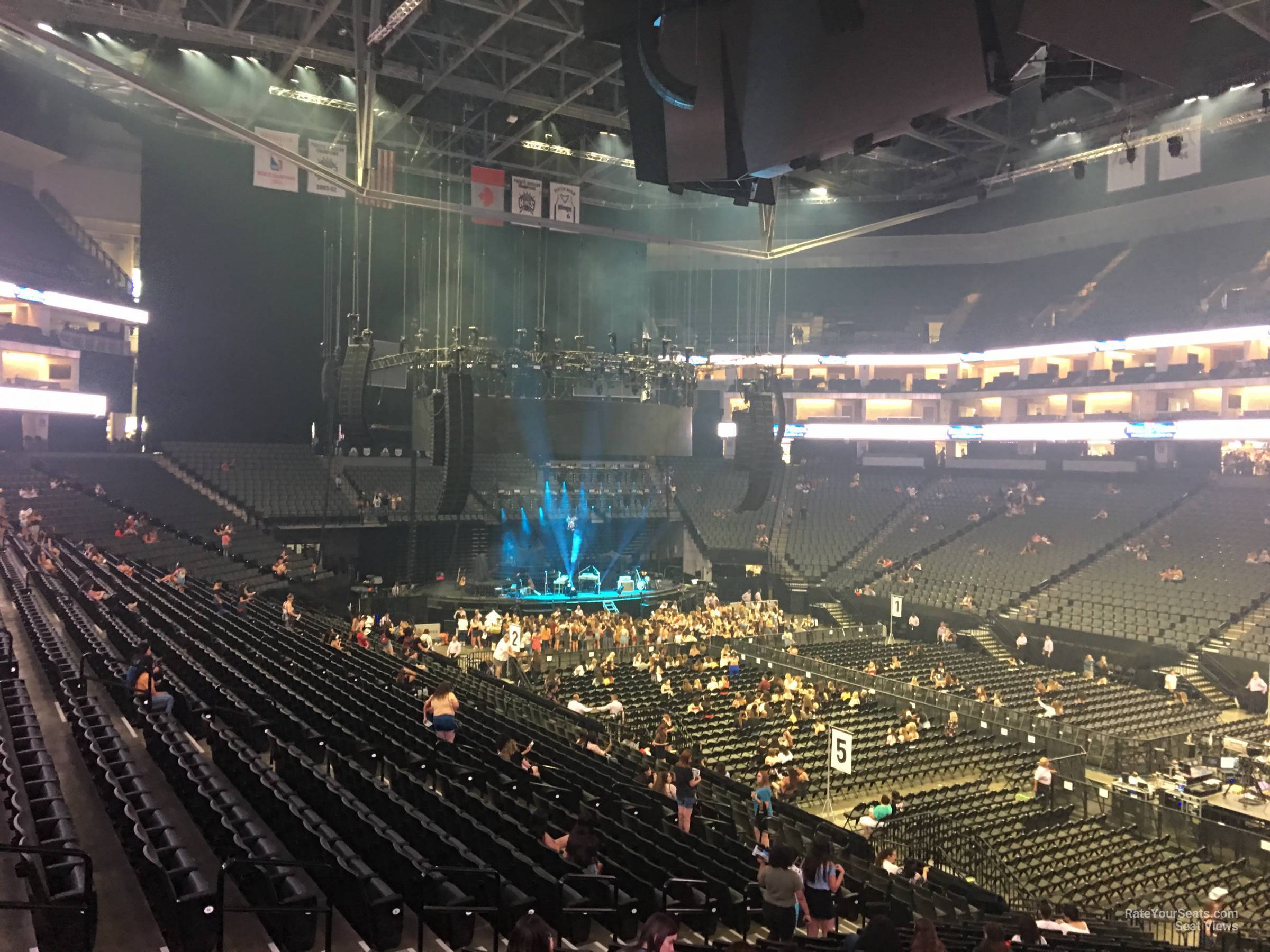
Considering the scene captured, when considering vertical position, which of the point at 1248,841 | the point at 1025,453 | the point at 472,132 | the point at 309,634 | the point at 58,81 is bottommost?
the point at 1248,841

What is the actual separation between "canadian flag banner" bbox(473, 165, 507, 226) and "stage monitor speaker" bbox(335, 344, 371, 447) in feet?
32.6

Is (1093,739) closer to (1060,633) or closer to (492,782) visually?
(1060,633)

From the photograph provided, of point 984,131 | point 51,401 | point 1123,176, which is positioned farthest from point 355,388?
point 1123,176

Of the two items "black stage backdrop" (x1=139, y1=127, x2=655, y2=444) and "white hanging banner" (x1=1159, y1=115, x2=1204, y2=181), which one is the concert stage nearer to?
"black stage backdrop" (x1=139, y1=127, x2=655, y2=444)

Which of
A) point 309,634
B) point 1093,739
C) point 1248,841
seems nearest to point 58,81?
point 309,634

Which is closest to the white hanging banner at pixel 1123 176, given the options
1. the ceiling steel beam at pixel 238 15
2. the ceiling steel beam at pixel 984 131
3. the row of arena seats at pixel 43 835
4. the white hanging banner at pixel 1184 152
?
the white hanging banner at pixel 1184 152

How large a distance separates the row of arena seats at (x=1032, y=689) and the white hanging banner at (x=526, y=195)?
14942mm

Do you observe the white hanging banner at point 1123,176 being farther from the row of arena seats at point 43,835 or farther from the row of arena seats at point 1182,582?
the row of arena seats at point 43,835

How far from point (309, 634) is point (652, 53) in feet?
46.3

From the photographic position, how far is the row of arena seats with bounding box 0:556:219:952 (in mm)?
4410

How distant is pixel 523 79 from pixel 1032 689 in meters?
18.8

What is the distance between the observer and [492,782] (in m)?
8.47

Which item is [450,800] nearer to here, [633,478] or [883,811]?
[883,811]

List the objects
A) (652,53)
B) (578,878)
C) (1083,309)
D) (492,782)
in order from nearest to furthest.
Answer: (652,53) < (578,878) < (492,782) < (1083,309)
